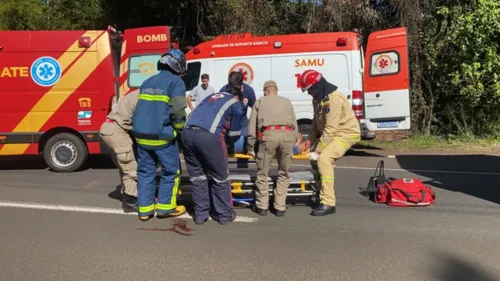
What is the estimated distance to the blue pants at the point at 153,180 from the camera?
557 cm

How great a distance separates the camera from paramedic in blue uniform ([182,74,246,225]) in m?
5.32

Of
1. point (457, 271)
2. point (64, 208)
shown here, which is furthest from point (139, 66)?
point (457, 271)

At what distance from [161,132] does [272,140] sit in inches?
48.0

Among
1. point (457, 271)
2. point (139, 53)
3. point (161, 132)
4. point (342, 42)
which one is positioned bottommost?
point (457, 271)

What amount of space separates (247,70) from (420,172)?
4162 mm

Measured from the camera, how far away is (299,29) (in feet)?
52.6

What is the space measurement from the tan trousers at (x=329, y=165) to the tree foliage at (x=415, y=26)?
8.47 meters

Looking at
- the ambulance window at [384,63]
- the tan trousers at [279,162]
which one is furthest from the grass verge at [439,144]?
the tan trousers at [279,162]

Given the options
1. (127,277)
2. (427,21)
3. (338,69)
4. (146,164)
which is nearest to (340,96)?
(146,164)

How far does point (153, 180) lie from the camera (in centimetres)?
566

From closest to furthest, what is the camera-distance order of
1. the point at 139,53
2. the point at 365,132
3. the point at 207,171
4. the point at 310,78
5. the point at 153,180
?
the point at 207,171
the point at 153,180
the point at 310,78
the point at 139,53
the point at 365,132

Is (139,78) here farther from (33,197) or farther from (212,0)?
(212,0)

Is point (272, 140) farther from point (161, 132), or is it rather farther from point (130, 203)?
point (130, 203)

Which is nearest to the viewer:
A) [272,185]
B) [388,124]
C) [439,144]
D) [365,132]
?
[272,185]
